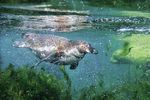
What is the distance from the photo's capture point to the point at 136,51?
47.0ft

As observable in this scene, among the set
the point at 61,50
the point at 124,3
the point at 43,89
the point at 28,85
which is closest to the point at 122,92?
the point at 43,89

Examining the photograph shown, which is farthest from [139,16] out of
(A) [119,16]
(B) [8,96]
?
(B) [8,96]

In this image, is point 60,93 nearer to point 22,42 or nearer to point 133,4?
point 22,42

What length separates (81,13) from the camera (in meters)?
15.1

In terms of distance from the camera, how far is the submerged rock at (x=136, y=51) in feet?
43.5

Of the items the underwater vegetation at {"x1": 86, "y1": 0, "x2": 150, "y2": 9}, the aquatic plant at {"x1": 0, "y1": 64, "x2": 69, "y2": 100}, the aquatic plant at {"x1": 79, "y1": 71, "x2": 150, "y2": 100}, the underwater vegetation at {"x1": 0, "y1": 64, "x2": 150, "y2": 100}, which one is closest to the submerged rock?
the underwater vegetation at {"x1": 86, "y1": 0, "x2": 150, "y2": 9}

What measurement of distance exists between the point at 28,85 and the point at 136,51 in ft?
27.2

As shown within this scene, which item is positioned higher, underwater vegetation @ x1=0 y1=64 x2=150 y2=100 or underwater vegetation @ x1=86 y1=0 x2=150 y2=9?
underwater vegetation @ x1=0 y1=64 x2=150 y2=100

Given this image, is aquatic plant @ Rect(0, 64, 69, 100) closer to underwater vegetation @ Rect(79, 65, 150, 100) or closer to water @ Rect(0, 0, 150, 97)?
underwater vegetation @ Rect(79, 65, 150, 100)

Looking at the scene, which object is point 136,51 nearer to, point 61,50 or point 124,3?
point 124,3

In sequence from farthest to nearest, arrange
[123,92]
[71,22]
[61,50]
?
[71,22] < [61,50] < [123,92]

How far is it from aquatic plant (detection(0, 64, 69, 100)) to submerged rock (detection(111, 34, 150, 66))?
18.5ft

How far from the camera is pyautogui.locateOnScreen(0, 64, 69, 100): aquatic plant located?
20.4 ft

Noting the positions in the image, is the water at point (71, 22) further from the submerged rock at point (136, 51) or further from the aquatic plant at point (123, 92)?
the aquatic plant at point (123, 92)
